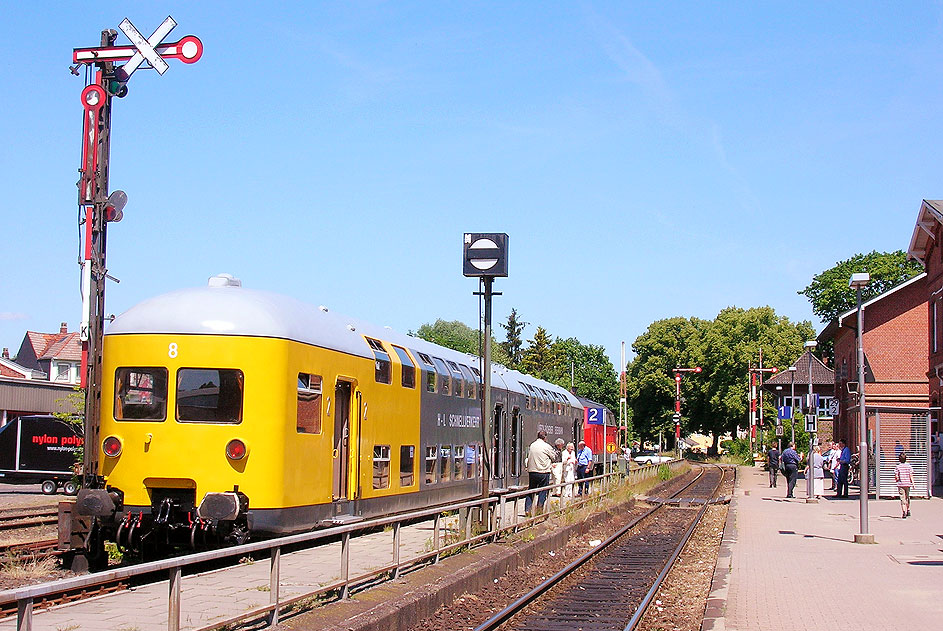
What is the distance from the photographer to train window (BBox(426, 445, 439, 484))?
18.3 m

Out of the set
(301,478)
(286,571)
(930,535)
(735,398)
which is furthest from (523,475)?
(735,398)

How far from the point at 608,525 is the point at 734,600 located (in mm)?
10707

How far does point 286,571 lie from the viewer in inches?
334

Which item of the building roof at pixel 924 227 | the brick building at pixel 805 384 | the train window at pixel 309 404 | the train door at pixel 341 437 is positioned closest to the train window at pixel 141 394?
the train window at pixel 309 404

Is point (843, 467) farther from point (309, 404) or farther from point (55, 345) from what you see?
point (55, 345)

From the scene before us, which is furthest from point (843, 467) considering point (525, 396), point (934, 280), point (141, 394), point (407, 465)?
point (141, 394)

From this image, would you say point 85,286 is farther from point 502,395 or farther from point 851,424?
point 851,424

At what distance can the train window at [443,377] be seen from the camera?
1917cm

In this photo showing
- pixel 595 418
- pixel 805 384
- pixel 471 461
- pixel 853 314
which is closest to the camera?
pixel 471 461

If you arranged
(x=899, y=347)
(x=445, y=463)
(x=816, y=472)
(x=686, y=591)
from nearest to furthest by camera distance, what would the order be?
(x=686, y=591) → (x=445, y=463) → (x=816, y=472) → (x=899, y=347)

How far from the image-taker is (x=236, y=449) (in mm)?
11844

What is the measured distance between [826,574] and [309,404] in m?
6.95

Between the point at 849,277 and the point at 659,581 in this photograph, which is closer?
the point at 659,581

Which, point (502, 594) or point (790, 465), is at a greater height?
point (790, 465)
